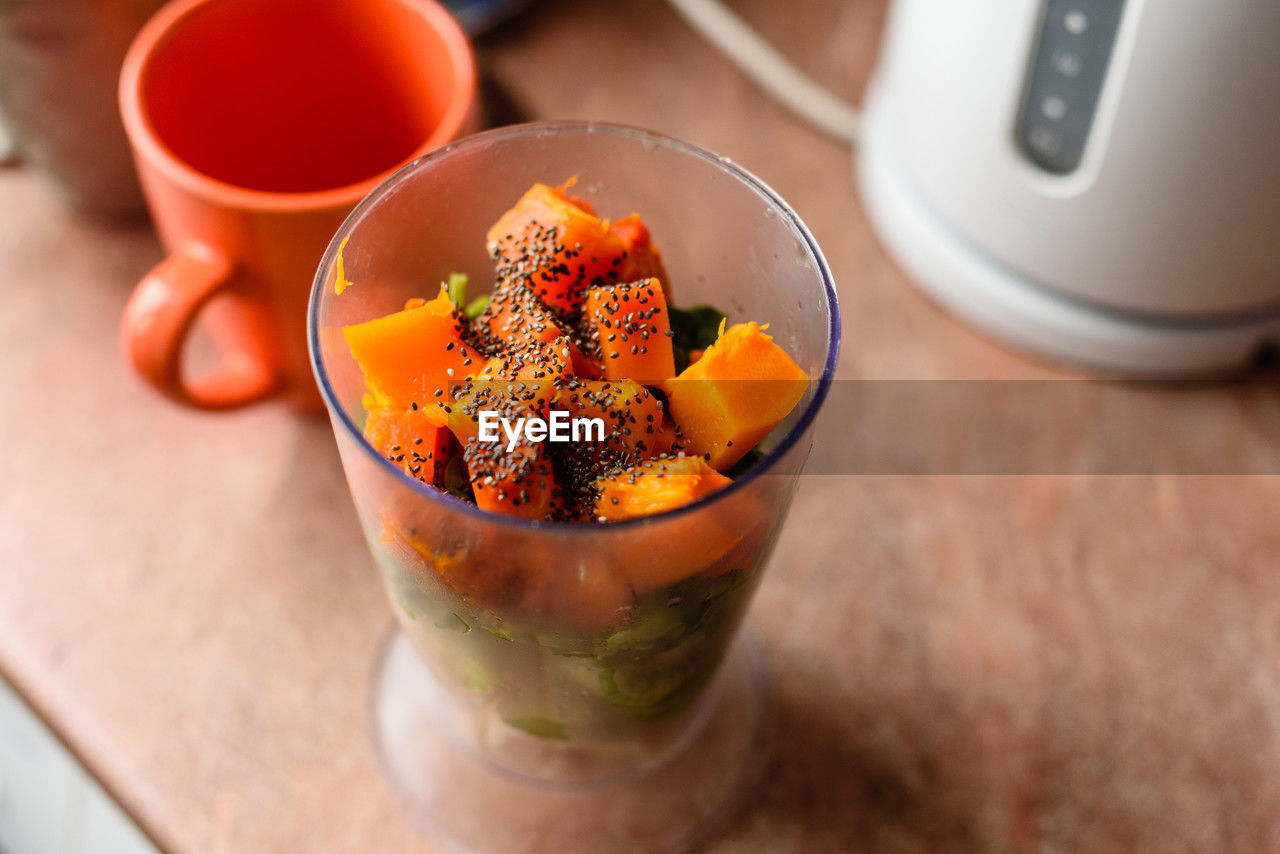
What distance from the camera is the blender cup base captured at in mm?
452

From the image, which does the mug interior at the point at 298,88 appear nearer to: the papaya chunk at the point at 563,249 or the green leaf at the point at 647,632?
the papaya chunk at the point at 563,249

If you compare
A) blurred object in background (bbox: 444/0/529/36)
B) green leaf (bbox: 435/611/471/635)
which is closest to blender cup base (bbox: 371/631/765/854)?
green leaf (bbox: 435/611/471/635)

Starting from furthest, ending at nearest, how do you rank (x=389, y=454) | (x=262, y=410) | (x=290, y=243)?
(x=262, y=410) → (x=290, y=243) → (x=389, y=454)

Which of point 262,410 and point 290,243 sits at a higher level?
point 290,243

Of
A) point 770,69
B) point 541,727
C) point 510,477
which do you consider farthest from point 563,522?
point 770,69

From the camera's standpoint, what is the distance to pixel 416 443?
32 centimetres

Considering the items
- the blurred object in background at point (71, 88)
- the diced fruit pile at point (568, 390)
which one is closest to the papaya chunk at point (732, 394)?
the diced fruit pile at point (568, 390)

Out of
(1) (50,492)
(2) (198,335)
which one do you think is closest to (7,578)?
(1) (50,492)

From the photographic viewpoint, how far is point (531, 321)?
0.34 meters

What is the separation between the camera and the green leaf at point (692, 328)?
373mm

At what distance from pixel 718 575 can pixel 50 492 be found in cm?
35

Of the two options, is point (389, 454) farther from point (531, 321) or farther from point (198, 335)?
point (198, 335)

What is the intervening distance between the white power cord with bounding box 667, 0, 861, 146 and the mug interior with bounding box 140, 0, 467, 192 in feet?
0.77

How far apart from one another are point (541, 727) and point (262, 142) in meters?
0.29
